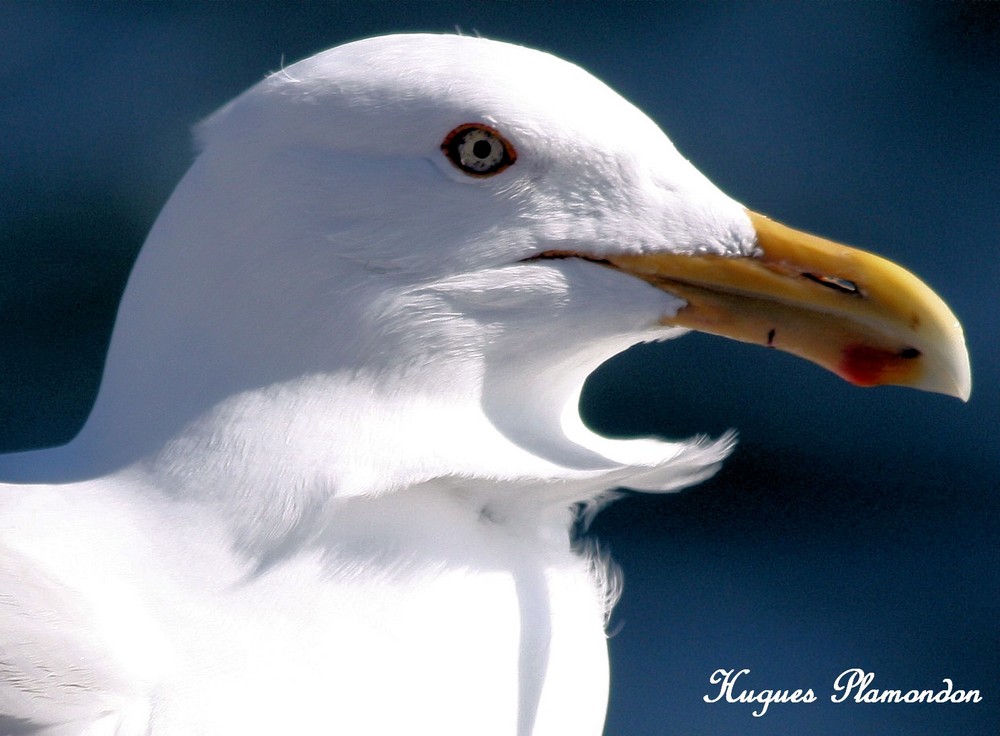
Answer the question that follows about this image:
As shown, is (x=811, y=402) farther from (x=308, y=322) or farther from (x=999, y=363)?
(x=308, y=322)

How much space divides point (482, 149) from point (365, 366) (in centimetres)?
25

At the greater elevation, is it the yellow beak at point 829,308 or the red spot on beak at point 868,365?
the yellow beak at point 829,308

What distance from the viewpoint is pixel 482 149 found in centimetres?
128

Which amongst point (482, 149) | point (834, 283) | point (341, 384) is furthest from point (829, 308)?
point (341, 384)

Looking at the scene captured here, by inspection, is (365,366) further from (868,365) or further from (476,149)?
(868,365)

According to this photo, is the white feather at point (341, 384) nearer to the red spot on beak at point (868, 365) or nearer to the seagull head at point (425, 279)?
the seagull head at point (425, 279)

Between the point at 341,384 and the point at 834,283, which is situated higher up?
the point at 834,283

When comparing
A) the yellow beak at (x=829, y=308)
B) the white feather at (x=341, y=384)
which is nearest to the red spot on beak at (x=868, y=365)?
the yellow beak at (x=829, y=308)

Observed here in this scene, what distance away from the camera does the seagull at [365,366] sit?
1.24 meters

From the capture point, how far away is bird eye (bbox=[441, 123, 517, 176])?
4.19ft

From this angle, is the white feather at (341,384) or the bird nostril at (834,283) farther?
the bird nostril at (834,283)

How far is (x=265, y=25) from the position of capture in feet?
11.3

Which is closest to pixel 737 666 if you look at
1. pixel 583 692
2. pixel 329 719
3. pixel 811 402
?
pixel 811 402

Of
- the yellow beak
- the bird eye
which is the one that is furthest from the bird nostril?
the bird eye
